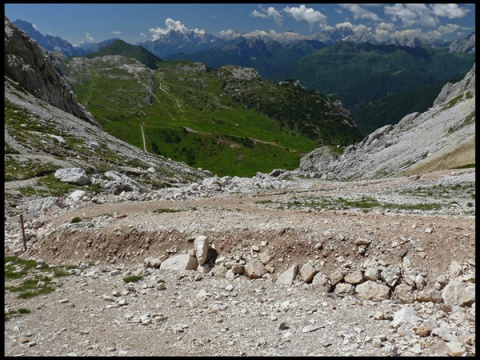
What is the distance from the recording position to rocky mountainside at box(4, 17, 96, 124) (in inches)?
4067

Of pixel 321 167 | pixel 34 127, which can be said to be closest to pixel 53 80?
pixel 34 127

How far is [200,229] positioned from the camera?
22.8 meters

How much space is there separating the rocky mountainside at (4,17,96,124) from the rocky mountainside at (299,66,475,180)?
302ft

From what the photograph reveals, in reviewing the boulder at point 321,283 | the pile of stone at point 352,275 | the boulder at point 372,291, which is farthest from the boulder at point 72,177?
the boulder at point 372,291

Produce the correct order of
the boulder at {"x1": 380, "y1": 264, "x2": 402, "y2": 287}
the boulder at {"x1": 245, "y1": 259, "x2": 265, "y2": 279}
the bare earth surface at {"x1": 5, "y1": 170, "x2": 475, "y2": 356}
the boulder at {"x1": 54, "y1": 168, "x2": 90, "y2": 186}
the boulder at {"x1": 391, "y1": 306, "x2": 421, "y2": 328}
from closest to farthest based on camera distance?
1. the bare earth surface at {"x1": 5, "y1": 170, "x2": 475, "y2": 356}
2. the boulder at {"x1": 391, "y1": 306, "x2": 421, "y2": 328}
3. the boulder at {"x1": 380, "y1": 264, "x2": 402, "y2": 287}
4. the boulder at {"x1": 245, "y1": 259, "x2": 265, "y2": 279}
5. the boulder at {"x1": 54, "y1": 168, "x2": 90, "y2": 186}

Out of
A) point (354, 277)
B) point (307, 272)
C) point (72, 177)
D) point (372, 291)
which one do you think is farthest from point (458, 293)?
point (72, 177)

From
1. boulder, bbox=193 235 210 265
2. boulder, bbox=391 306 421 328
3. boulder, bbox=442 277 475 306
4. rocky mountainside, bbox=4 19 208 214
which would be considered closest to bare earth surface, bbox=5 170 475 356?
boulder, bbox=391 306 421 328

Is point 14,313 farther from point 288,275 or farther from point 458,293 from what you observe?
point 458,293

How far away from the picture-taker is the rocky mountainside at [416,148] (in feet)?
256

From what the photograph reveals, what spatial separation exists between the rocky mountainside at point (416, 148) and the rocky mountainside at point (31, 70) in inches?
3629

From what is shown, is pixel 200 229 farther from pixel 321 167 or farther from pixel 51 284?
pixel 321 167

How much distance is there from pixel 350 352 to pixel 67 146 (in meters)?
74.4

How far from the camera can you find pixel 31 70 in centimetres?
10662

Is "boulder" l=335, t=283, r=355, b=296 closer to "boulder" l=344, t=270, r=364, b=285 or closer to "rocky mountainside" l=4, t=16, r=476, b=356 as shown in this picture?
"rocky mountainside" l=4, t=16, r=476, b=356
